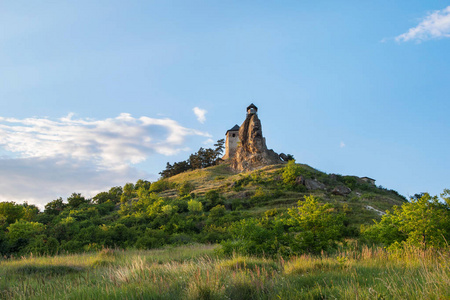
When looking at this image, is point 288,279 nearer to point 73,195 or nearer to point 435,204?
point 435,204

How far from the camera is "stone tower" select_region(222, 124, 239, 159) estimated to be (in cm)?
8719

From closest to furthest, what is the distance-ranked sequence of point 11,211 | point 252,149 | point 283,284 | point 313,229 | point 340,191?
point 283,284, point 313,229, point 11,211, point 340,191, point 252,149

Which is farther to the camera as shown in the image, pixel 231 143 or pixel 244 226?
pixel 231 143

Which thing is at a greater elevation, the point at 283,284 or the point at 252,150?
the point at 252,150

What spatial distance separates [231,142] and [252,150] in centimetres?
1895

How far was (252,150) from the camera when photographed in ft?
230

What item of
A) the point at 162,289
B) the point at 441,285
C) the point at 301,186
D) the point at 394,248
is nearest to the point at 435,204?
the point at 394,248

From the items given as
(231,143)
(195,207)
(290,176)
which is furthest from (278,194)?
(231,143)

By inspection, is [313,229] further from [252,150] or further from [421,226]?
[252,150]

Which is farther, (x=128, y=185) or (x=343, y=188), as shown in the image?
(x=128, y=185)

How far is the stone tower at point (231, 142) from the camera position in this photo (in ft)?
286

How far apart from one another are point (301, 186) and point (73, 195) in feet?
134

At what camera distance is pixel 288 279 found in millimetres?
6230

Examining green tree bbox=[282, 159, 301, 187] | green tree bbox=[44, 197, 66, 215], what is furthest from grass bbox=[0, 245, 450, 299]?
green tree bbox=[44, 197, 66, 215]
